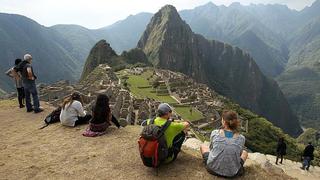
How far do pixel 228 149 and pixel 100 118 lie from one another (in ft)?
19.2

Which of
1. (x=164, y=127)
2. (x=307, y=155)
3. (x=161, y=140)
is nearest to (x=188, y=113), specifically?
(x=307, y=155)

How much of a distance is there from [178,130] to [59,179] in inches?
143

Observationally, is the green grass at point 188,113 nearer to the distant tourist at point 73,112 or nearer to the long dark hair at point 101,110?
the distant tourist at point 73,112

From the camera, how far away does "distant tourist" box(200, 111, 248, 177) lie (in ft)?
34.8

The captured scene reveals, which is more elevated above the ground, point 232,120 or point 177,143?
point 232,120

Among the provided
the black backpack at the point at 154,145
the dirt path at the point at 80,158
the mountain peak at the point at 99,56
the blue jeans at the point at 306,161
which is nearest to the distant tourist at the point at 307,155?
the blue jeans at the point at 306,161

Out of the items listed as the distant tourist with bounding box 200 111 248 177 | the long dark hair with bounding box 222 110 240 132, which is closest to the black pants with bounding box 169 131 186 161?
the distant tourist with bounding box 200 111 248 177

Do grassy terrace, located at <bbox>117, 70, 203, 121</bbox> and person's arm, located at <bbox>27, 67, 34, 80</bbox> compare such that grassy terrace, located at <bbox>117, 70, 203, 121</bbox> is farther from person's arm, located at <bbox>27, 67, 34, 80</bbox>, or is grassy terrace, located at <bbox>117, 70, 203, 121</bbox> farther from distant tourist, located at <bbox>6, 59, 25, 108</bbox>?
person's arm, located at <bbox>27, 67, 34, 80</bbox>

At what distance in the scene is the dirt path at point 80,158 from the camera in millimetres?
11500

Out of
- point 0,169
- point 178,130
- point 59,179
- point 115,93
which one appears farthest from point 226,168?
point 115,93

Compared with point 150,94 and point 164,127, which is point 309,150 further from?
point 150,94

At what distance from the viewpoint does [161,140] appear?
1090 centimetres

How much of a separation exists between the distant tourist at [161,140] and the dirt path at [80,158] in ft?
1.55

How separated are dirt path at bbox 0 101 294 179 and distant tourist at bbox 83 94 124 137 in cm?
30
